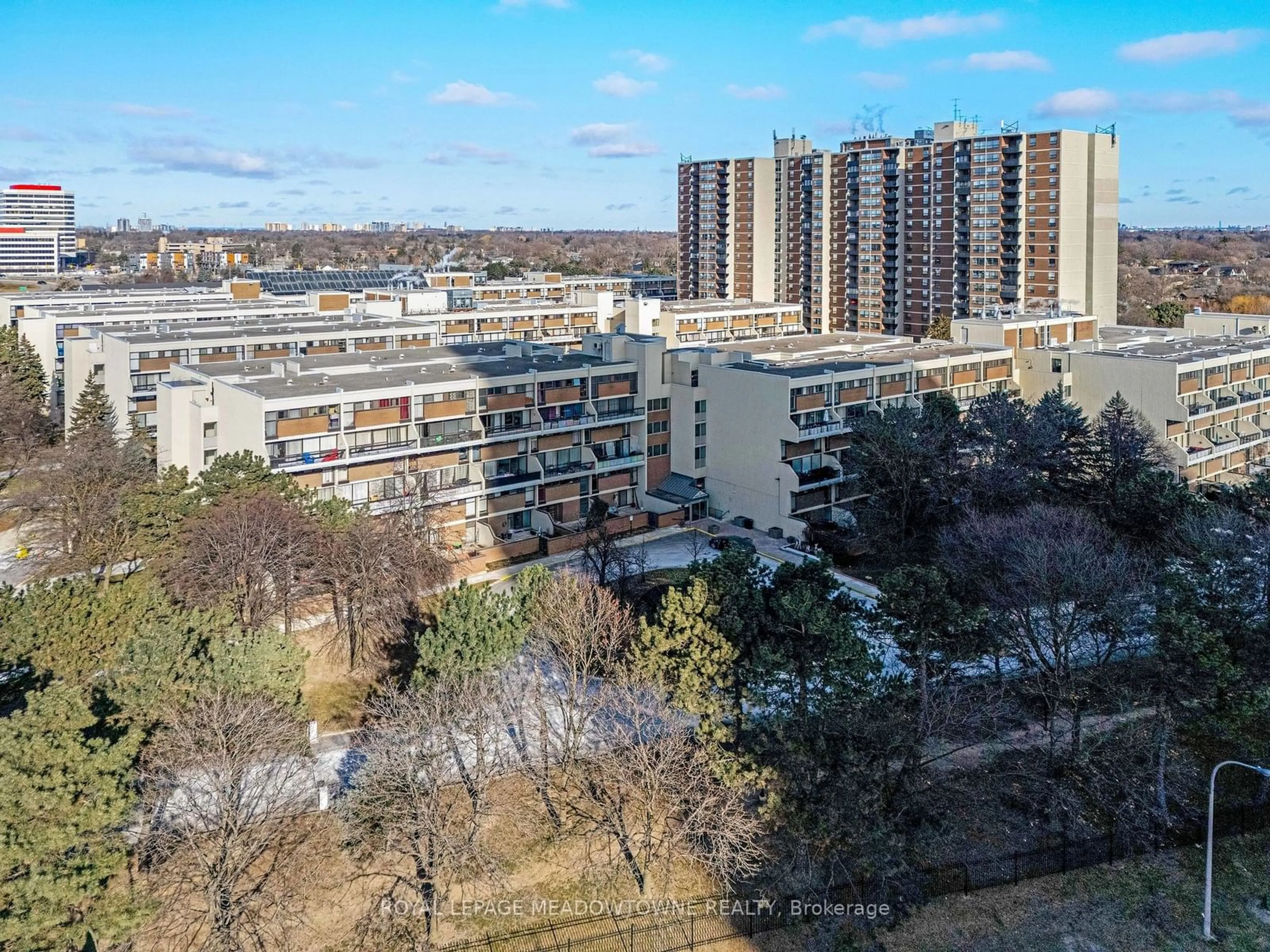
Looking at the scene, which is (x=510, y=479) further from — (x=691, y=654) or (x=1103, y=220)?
(x=1103, y=220)

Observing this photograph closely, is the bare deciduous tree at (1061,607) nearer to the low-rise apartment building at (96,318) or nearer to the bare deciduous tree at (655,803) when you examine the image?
the bare deciduous tree at (655,803)

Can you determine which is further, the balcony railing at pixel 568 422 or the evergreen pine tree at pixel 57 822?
the balcony railing at pixel 568 422

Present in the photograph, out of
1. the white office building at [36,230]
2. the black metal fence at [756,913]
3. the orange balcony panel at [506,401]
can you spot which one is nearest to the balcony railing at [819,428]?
the orange balcony panel at [506,401]

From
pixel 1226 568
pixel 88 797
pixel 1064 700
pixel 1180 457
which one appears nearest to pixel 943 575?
pixel 1064 700

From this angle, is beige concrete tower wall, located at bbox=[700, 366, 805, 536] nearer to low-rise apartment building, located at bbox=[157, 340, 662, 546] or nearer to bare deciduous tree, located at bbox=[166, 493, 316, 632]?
low-rise apartment building, located at bbox=[157, 340, 662, 546]

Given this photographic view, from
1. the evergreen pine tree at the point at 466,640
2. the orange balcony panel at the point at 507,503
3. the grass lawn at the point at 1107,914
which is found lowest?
the grass lawn at the point at 1107,914

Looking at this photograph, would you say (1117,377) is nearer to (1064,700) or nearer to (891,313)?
(1064,700)

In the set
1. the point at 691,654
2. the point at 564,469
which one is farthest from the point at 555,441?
the point at 691,654

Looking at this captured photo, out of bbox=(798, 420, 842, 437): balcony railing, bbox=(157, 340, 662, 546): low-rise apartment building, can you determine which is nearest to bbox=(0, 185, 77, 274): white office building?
bbox=(157, 340, 662, 546): low-rise apartment building
